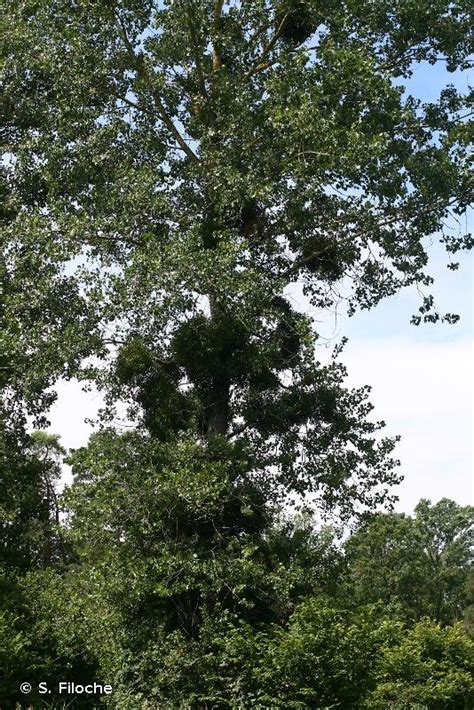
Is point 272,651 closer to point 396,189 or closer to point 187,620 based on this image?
point 187,620

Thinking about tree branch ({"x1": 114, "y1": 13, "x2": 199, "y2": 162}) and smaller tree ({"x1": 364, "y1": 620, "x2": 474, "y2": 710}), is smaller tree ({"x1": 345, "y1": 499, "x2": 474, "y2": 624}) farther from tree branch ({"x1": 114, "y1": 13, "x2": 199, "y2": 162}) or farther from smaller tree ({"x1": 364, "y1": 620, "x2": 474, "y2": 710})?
tree branch ({"x1": 114, "y1": 13, "x2": 199, "y2": 162})

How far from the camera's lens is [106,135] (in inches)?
539

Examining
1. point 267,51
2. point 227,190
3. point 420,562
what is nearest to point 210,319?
point 227,190

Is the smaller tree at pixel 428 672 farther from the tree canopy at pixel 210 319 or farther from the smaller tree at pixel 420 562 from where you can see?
the smaller tree at pixel 420 562

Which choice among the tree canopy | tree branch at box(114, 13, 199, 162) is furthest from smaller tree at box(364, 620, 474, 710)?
tree branch at box(114, 13, 199, 162)

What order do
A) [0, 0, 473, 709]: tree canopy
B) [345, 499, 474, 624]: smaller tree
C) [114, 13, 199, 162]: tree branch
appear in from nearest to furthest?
[0, 0, 473, 709]: tree canopy < [114, 13, 199, 162]: tree branch < [345, 499, 474, 624]: smaller tree

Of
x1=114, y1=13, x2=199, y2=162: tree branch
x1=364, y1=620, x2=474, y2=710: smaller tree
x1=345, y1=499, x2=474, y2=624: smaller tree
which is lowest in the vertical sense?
x1=364, y1=620, x2=474, y2=710: smaller tree

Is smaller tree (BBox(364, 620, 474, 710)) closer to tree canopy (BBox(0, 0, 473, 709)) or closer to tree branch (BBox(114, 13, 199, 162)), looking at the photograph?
tree canopy (BBox(0, 0, 473, 709))

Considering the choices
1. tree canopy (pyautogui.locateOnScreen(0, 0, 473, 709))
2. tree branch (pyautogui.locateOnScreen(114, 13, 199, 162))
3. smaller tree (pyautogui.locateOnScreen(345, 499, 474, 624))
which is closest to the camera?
tree canopy (pyautogui.locateOnScreen(0, 0, 473, 709))

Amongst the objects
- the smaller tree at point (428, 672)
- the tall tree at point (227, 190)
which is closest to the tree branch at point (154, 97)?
the tall tree at point (227, 190)

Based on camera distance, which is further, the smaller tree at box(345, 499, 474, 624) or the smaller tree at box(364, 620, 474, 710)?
the smaller tree at box(345, 499, 474, 624)

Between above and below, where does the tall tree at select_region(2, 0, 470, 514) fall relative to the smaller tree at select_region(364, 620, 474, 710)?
above

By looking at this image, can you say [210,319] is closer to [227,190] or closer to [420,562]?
[227,190]

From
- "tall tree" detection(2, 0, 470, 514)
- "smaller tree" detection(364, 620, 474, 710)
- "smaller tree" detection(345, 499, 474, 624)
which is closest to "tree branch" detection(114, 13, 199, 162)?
"tall tree" detection(2, 0, 470, 514)
